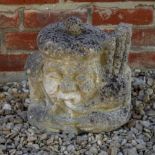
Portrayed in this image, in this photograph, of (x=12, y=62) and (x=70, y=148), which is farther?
(x=12, y=62)

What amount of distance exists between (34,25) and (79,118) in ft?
1.79

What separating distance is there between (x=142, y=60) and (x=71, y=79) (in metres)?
0.66

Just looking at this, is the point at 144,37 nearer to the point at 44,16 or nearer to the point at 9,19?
the point at 44,16

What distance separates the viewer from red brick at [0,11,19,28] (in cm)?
250

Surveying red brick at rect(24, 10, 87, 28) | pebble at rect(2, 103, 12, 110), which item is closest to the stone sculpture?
pebble at rect(2, 103, 12, 110)

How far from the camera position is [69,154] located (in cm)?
209

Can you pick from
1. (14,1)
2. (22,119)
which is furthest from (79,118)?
(14,1)

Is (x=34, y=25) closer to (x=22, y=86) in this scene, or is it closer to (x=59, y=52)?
(x=22, y=86)

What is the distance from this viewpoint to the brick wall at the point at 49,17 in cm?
250

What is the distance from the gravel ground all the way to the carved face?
0.13m

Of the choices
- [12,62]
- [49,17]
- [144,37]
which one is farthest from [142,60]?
[12,62]

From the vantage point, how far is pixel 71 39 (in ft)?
6.62

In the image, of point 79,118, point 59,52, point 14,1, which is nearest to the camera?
point 59,52

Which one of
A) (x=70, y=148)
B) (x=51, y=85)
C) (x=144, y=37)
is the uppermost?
(x=144, y=37)
